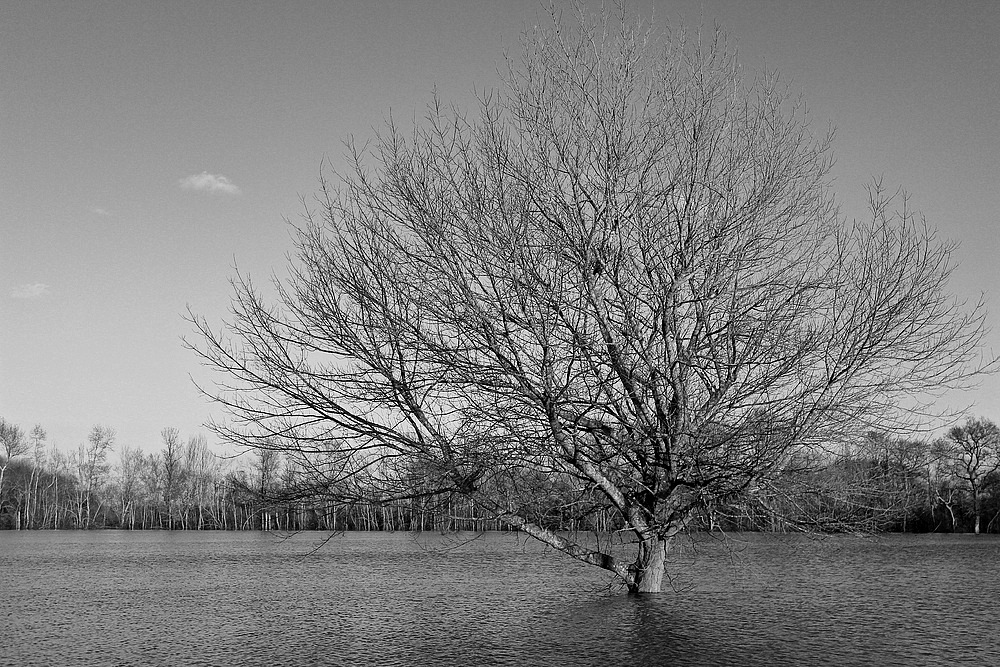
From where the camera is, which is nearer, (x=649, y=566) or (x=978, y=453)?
(x=649, y=566)

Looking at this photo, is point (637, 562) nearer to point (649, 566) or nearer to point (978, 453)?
point (649, 566)

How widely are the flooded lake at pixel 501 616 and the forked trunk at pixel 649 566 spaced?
22 centimetres

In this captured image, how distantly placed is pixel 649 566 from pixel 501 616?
2758mm

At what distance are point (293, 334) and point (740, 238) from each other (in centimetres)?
593

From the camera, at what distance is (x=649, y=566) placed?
12133 mm

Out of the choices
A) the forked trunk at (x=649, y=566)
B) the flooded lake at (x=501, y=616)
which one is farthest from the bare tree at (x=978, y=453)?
the forked trunk at (x=649, y=566)

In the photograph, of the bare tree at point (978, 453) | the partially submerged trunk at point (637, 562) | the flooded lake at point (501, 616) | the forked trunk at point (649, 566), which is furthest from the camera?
the bare tree at point (978, 453)

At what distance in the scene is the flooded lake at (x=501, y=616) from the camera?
1020 centimetres

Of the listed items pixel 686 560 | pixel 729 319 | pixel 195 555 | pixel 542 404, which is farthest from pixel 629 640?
pixel 195 555

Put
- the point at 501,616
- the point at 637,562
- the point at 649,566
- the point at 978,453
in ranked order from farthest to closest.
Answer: the point at 978,453
the point at 501,616
the point at 637,562
the point at 649,566

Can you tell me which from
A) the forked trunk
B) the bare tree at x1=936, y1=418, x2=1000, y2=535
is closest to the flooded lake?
the forked trunk

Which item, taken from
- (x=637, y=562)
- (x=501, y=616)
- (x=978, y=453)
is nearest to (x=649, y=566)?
(x=637, y=562)

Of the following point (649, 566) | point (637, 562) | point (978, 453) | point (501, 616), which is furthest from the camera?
point (978, 453)

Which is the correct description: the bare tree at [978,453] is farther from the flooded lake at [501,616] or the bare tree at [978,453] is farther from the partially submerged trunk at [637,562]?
the partially submerged trunk at [637,562]
